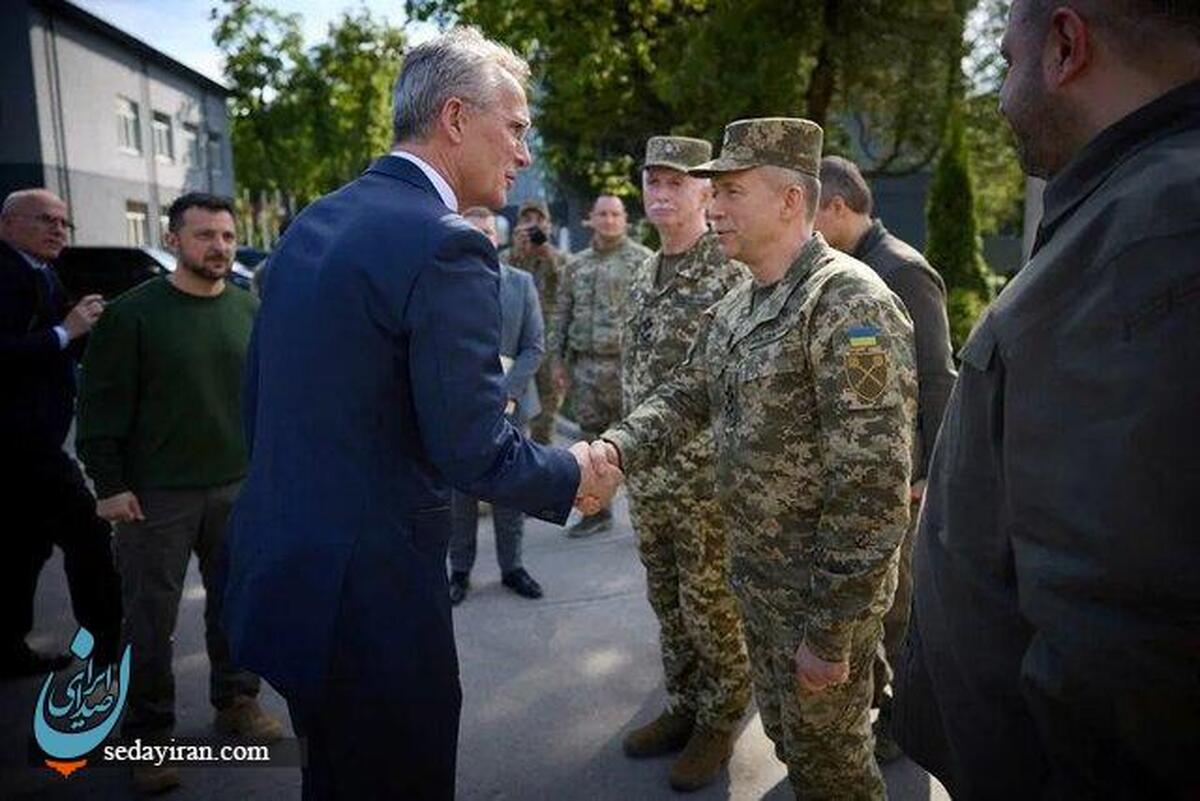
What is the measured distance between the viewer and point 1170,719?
3.45 ft

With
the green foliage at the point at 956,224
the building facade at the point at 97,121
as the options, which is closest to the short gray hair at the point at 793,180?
the green foliage at the point at 956,224

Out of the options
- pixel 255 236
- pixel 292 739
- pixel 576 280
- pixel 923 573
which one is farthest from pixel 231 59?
pixel 923 573

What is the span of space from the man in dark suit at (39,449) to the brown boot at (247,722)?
87 centimetres

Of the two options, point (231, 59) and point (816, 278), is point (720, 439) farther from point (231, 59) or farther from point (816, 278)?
point (231, 59)

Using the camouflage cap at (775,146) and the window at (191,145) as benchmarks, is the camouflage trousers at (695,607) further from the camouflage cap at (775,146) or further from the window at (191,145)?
the window at (191,145)

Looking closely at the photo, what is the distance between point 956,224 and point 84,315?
12.3m

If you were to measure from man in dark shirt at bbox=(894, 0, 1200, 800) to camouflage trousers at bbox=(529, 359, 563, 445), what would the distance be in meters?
5.94

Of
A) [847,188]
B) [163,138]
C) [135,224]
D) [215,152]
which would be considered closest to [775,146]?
[847,188]

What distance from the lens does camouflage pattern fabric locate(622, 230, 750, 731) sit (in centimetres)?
330

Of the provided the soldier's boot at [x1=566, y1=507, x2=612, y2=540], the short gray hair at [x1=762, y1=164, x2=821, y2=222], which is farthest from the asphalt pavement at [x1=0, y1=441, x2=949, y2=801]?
the short gray hair at [x1=762, y1=164, x2=821, y2=222]

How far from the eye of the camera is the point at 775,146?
102 inches

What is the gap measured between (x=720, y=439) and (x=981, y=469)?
140 centimetres

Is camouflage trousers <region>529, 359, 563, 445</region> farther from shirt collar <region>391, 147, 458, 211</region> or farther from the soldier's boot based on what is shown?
shirt collar <region>391, 147, 458, 211</region>

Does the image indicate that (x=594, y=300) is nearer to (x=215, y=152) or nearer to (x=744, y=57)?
(x=744, y=57)
